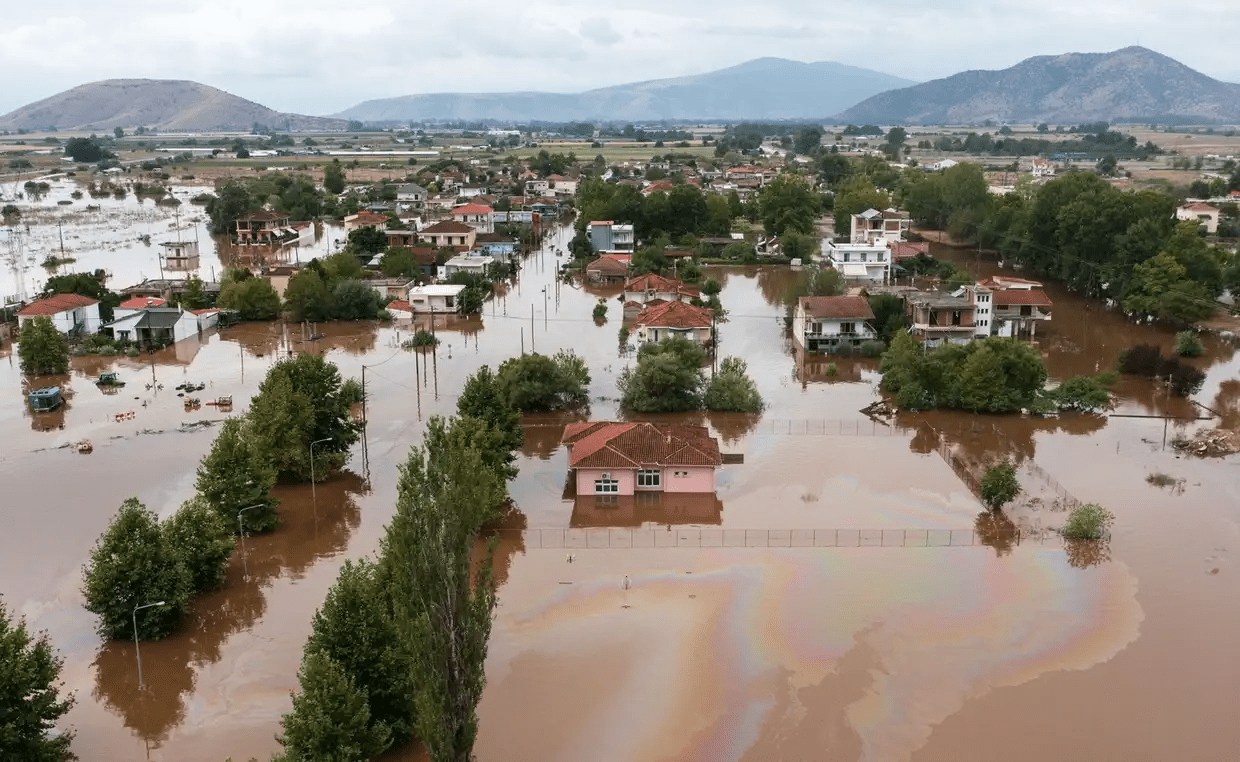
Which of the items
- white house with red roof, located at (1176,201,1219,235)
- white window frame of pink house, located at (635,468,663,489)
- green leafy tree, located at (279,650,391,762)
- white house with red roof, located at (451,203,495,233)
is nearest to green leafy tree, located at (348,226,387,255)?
white house with red roof, located at (451,203,495,233)

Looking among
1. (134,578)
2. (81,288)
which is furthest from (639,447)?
(81,288)

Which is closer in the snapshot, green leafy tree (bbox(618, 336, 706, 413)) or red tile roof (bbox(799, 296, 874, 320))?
green leafy tree (bbox(618, 336, 706, 413))

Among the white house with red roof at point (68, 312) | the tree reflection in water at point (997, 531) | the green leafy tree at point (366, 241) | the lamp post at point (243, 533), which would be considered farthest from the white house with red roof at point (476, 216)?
the tree reflection in water at point (997, 531)

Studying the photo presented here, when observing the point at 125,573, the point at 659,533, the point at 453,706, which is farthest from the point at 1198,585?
the point at 125,573

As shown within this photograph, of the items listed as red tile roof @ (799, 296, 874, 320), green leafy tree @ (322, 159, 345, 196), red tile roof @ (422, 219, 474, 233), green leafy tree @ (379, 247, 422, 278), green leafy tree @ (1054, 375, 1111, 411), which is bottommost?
green leafy tree @ (1054, 375, 1111, 411)

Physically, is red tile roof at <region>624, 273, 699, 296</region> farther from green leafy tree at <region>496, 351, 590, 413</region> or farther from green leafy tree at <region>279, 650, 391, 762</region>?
green leafy tree at <region>279, 650, 391, 762</region>

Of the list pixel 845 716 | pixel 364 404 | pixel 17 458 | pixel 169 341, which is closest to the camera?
pixel 845 716

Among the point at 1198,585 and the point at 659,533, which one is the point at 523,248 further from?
the point at 1198,585

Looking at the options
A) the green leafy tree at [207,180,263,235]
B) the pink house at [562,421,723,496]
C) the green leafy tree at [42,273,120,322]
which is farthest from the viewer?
the green leafy tree at [207,180,263,235]
